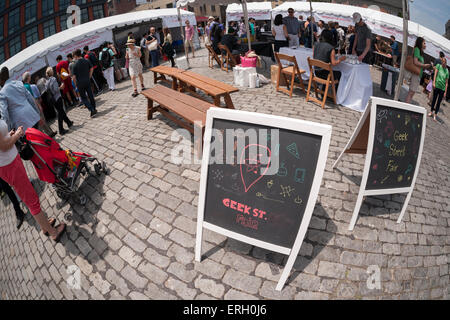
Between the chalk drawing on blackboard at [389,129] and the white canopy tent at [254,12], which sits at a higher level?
the white canopy tent at [254,12]

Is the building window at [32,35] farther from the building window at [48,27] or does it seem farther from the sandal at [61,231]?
the sandal at [61,231]

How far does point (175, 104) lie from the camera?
15.6ft

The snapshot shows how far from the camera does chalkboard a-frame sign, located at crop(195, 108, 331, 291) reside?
2084 millimetres

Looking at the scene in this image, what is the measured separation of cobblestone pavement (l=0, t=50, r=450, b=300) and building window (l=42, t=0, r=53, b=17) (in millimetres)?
60706

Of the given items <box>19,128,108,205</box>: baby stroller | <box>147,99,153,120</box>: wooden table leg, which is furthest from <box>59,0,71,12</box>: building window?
<box>19,128,108,205</box>: baby stroller

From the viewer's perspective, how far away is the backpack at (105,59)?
957 cm

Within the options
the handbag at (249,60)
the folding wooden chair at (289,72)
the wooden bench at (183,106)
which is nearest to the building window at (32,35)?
the handbag at (249,60)

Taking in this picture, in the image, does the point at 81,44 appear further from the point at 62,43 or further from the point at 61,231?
the point at 61,231

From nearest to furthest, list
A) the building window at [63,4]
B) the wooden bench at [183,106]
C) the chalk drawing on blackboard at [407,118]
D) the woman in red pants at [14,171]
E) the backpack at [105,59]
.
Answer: the woman in red pants at [14,171]
the chalk drawing on blackboard at [407,118]
the wooden bench at [183,106]
the backpack at [105,59]
the building window at [63,4]

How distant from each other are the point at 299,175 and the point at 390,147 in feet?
5.21

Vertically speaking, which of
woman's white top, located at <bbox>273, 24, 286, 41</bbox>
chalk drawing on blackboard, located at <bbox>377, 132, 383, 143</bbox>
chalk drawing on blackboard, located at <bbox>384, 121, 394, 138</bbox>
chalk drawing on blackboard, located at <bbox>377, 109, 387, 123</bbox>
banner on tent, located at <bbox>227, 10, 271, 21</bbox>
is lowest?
chalk drawing on blackboard, located at <bbox>377, 132, 383, 143</bbox>

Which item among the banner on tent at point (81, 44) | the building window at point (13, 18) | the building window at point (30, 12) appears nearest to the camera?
Answer: the banner on tent at point (81, 44)

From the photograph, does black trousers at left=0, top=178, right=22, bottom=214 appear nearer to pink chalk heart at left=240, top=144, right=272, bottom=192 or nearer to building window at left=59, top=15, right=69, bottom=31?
pink chalk heart at left=240, top=144, right=272, bottom=192

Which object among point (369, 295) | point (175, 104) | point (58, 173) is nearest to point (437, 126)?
point (369, 295)
